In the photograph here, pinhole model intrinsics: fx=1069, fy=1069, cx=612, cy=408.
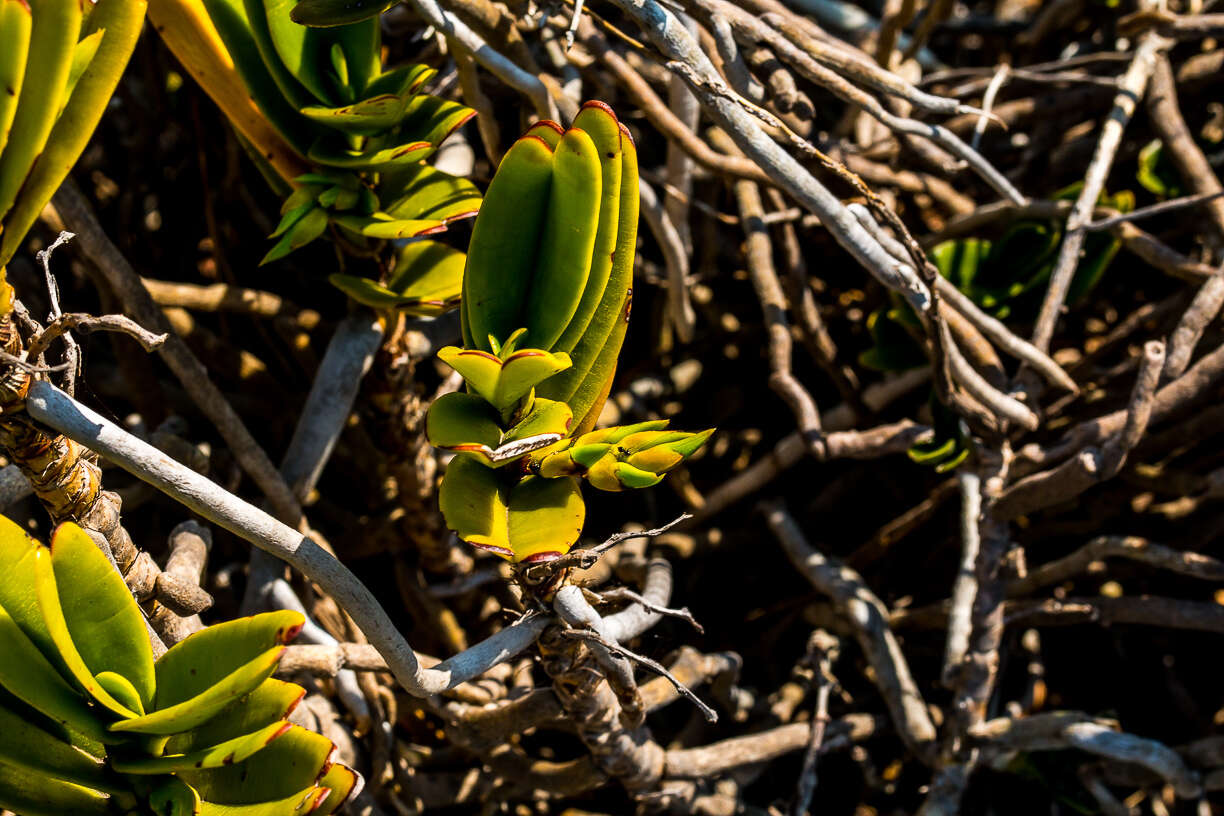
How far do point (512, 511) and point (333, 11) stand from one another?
0.36 meters

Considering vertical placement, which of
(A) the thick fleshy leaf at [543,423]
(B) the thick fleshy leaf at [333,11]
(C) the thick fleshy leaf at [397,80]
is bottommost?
(A) the thick fleshy leaf at [543,423]

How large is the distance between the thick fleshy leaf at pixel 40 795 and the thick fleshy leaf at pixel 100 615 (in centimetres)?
6

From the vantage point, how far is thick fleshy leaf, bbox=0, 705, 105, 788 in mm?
586

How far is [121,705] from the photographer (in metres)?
0.58

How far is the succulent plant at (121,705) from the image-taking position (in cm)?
56

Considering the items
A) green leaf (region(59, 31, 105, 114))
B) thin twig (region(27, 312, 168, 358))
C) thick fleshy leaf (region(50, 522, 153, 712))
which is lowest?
thick fleshy leaf (region(50, 522, 153, 712))

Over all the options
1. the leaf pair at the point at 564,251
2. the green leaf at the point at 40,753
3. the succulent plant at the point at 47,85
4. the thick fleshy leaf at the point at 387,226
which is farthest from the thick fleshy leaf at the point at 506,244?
the green leaf at the point at 40,753

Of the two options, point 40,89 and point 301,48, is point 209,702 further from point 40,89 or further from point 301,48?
Result: point 301,48

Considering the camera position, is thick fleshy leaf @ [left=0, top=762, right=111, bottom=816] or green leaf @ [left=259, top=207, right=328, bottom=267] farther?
green leaf @ [left=259, top=207, right=328, bottom=267]

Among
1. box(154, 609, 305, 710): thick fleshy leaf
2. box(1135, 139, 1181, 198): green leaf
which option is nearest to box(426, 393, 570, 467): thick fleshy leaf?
box(154, 609, 305, 710): thick fleshy leaf

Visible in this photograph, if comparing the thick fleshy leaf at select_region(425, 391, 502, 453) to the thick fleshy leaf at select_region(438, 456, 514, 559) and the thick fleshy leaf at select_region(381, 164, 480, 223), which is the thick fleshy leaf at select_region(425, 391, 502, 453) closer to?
the thick fleshy leaf at select_region(438, 456, 514, 559)

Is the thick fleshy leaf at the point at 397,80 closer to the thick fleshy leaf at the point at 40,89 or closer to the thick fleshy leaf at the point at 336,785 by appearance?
the thick fleshy leaf at the point at 40,89

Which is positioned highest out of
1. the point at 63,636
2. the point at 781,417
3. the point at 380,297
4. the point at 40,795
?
the point at 380,297

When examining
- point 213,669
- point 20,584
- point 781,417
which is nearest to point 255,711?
point 213,669
